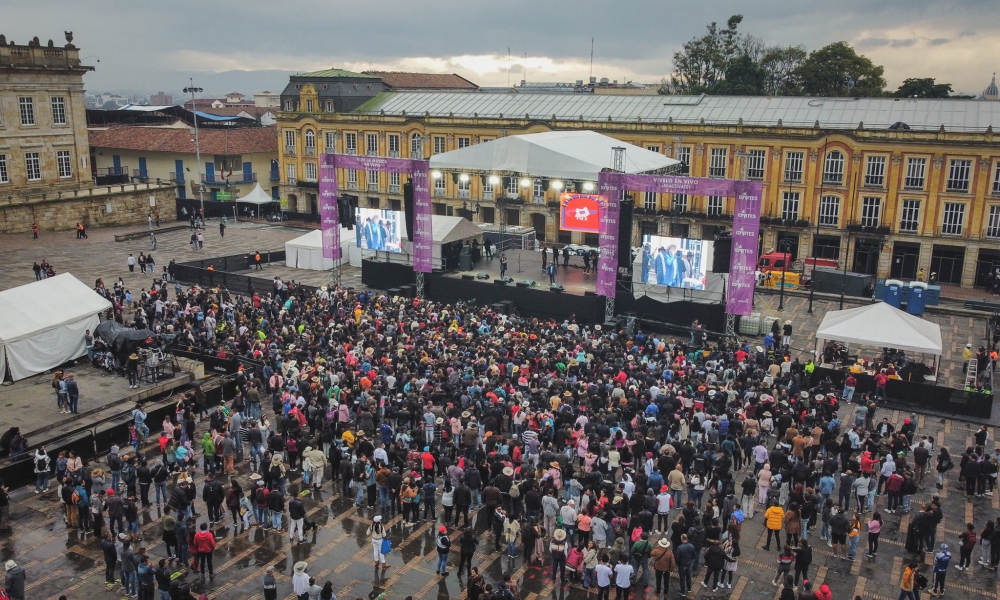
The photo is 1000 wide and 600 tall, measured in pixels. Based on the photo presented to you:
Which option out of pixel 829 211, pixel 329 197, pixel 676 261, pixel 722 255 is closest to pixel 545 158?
pixel 676 261

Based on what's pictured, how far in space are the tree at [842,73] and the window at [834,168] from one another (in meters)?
22.1

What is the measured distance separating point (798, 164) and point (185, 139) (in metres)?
49.2

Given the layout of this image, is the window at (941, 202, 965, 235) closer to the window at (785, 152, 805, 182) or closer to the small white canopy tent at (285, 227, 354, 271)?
the window at (785, 152, 805, 182)

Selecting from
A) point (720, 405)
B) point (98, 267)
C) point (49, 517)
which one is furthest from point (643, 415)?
point (98, 267)

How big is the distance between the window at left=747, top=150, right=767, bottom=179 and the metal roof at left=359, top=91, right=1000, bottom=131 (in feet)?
6.26

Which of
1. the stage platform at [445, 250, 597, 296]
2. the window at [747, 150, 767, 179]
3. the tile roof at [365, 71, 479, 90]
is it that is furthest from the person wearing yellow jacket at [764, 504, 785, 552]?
the tile roof at [365, 71, 479, 90]

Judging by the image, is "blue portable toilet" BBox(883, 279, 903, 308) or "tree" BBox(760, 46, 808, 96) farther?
"tree" BBox(760, 46, 808, 96)

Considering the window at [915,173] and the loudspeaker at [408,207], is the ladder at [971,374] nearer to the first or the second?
the window at [915,173]

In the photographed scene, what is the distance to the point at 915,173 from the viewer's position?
4381 cm

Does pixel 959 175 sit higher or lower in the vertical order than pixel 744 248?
higher

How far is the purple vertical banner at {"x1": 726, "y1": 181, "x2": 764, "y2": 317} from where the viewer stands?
28094mm

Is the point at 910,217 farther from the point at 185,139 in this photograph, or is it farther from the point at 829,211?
the point at 185,139

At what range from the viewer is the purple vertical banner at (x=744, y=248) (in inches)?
1106

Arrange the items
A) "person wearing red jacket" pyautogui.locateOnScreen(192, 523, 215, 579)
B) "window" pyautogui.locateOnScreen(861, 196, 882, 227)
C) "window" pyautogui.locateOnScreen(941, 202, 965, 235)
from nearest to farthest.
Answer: "person wearing red jacket" pyautogui.locateOnScreen(192, 523, 215, 579) → "window" pyautogui.locateOnScreen(941, 202, 965, 235) → "window" pyautogui.locateOnScreen(861, 196, 882, 227)
